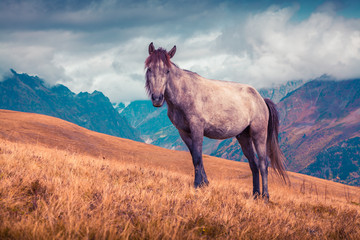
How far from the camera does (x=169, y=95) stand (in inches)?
242

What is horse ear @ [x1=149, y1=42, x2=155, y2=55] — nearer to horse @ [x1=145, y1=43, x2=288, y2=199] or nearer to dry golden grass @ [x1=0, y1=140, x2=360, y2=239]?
horse @ [x1=145, y1=43, x2=288, y2=199]

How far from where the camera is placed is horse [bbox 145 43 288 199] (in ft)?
19.6

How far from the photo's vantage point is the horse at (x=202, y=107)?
597cm

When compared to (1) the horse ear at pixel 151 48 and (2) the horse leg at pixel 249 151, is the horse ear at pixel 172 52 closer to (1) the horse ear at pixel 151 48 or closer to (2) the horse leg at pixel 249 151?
(1) the horse ear at pixel 151 48

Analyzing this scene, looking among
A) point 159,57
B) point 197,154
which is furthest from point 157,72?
point 197,154

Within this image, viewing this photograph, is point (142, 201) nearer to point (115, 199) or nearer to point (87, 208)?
point (115, 199)

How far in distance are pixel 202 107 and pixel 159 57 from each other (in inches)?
64.4

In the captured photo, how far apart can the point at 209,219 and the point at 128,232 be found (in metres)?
1.15

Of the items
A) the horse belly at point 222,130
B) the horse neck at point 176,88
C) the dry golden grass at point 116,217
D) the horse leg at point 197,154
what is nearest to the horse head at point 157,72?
the horse neck at point 176,88

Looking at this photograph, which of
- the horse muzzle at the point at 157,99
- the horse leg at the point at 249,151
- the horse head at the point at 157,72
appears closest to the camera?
the horse muzzle at the point at 157,99

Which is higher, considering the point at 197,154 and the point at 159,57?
the point at 159,57

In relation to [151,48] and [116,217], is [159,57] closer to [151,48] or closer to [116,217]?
[151,48]

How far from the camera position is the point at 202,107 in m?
6.38

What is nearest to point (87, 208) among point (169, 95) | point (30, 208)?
point (30, 208)
